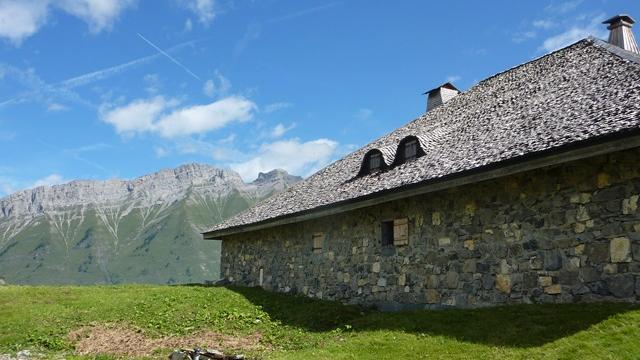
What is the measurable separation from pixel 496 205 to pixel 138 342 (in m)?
9.45

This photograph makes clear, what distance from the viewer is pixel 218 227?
25.6 meters

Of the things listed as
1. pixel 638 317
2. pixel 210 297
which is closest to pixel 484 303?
pixel 638 317

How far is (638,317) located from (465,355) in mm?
2921

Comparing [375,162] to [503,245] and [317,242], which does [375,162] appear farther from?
[503,245]

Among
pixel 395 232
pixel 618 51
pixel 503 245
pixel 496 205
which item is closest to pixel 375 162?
pixel 395 232

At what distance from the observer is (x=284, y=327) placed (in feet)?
51.1

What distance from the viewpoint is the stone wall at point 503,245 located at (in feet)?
35.4

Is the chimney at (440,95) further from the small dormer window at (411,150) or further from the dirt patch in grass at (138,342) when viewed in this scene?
the dirt patch in grass at (138,342)

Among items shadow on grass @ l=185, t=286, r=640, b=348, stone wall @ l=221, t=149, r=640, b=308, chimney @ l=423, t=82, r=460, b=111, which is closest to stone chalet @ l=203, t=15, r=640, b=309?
stone wall @ l=221, t=149, r=640, b=308

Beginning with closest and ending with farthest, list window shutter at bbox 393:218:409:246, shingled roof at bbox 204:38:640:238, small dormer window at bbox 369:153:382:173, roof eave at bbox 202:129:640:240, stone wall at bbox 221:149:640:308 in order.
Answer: roof eave at bbox 202:129:640:240
stone wall at bbox 221:149:640:308
shingled roof at bbox 204:38:640:238
window shutter at bbox 393:218:409:246
small dormer window at bbox 369:153:382:173

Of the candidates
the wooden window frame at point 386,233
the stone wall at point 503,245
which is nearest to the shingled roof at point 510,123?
the stone wall at point 503,245

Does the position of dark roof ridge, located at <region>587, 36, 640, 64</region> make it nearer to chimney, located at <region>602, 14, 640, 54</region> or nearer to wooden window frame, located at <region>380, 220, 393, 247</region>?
chimney, located at <region>602, 14, 640, 54</region>

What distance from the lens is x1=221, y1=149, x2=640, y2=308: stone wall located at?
35.4 feet

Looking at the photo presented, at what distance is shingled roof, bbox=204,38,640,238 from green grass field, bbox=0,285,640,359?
3172 mm
